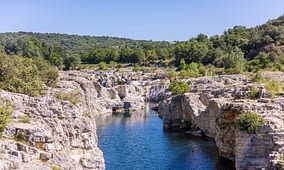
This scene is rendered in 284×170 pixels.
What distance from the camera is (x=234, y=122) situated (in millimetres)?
45438

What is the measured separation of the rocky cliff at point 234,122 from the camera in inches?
1512

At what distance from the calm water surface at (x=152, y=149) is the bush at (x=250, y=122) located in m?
9.53

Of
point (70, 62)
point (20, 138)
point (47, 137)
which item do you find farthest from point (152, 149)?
point (70, 62)

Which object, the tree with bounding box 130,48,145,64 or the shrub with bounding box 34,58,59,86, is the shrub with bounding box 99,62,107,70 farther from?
the shrub with bounding box 34,58,59,86

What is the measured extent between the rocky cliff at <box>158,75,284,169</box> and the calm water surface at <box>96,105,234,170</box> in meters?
2.72

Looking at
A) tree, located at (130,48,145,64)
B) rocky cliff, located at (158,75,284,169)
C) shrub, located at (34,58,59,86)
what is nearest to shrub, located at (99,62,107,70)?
tree, located at (130,48,145,64)

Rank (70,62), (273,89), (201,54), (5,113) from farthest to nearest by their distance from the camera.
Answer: (70,62) < (201,54) < (273,89) < (5,113)

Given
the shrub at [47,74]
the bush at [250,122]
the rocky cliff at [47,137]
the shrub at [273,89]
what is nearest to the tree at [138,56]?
the shrub at [47,74]

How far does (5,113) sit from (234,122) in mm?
25945

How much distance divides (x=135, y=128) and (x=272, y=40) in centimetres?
7727

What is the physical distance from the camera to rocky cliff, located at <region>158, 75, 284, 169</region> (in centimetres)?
3841

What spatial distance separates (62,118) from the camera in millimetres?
33750

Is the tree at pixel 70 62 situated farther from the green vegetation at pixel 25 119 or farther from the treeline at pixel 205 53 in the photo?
the green vegetation at pixel 25 119

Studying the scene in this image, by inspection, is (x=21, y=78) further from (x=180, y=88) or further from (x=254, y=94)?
(x=180, y=88)
